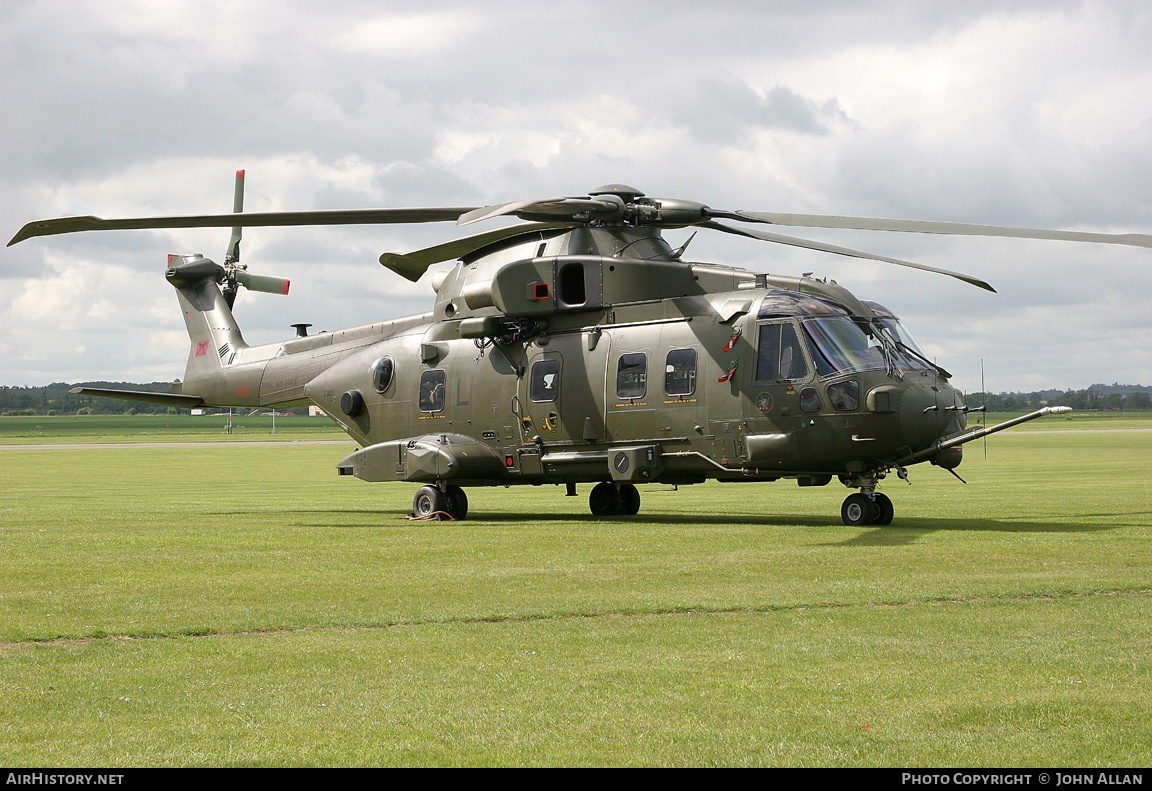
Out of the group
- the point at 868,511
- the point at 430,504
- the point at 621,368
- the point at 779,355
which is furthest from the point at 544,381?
the point at 868,511

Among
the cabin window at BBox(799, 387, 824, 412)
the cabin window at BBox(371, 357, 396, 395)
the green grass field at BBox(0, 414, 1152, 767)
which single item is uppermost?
the cabin window at BBox(371, 357, 396, 395)

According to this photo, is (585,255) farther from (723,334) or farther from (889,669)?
(889,669)

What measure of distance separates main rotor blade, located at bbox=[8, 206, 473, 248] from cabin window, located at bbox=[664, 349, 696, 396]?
4254 millimetres

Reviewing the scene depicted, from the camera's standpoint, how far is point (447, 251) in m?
A: 23.8

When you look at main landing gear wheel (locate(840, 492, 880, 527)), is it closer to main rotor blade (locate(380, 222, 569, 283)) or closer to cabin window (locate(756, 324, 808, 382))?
cabin window (locate(756, 324, 808, 382))

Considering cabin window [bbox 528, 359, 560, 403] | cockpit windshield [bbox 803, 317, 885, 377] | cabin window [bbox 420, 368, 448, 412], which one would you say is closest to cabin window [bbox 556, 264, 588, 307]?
cabin window [bbox 528, 359, 560, 403]

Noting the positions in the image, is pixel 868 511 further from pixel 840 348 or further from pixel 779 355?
pixel 779 355

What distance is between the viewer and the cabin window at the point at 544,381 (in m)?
23.8

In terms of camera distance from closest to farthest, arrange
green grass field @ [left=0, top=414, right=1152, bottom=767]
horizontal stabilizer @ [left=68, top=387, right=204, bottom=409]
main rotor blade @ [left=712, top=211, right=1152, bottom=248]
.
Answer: green grass field @ [left=0, top=414, right=1152, bottom=767] → main rotor blade @ [left=712, top=211, right=1152, bottom=248] → horizontal stabilizer @ [left=68, top=387, right=204, bottom=409]

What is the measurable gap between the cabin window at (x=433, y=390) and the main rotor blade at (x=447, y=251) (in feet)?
6.77

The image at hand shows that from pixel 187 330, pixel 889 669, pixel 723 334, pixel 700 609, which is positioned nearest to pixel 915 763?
pixel 889 669

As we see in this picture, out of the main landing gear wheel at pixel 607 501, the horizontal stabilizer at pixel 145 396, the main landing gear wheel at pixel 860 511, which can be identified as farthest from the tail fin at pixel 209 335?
the main landing gear wheel at pixel 860 511

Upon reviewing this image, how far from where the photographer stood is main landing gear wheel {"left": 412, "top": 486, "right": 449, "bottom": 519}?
82.4 feet

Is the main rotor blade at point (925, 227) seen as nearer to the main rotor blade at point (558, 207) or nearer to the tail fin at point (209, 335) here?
the main rotor blade at point (558, 207)
